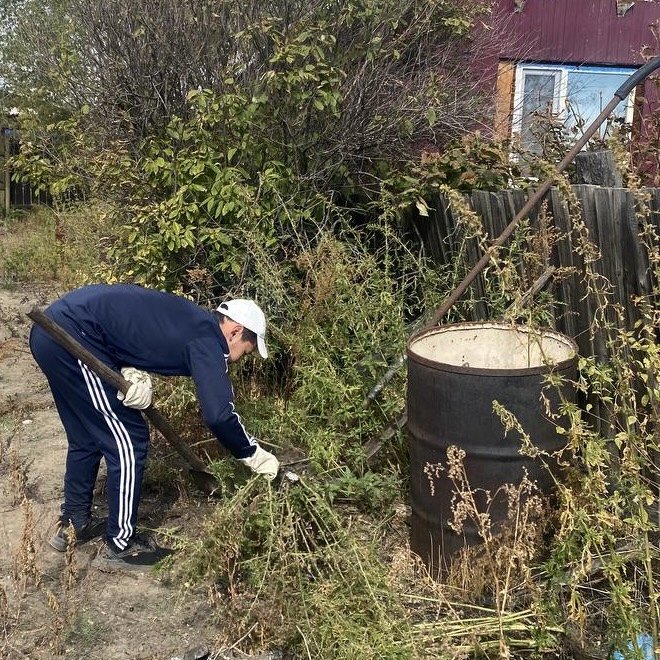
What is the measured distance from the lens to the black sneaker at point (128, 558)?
3.54 metres

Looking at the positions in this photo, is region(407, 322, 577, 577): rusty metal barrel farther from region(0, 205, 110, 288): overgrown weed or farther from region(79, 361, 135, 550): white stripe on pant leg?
region(0, 205, 110, 288): overgrown weed

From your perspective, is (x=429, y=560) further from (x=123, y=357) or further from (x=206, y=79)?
(x=206, y=79)

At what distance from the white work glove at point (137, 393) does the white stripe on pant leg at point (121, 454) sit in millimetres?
92

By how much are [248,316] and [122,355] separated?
0.66m

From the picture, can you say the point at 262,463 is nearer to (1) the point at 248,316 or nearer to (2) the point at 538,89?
(1) the point at 248,316

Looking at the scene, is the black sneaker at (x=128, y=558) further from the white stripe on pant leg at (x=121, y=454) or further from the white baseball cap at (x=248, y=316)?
the white baseball cap at (x=248, y=316)

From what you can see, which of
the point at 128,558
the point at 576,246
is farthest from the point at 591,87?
the point at 128,558

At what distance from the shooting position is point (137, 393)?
3.40 metres

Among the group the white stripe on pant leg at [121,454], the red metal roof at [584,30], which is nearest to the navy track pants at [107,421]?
the white stripe on pant leg at [121,454]

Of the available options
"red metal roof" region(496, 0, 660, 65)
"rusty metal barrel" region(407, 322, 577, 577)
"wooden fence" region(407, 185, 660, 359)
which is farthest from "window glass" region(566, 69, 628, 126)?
"rusty metal barrel" region(407, 322, 577, 577)

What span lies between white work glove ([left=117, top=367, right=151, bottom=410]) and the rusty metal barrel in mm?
1202

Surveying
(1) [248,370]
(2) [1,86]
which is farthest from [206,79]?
(2) [1,86]

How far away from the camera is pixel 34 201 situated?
15.1m

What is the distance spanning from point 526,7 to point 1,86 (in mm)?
10297
